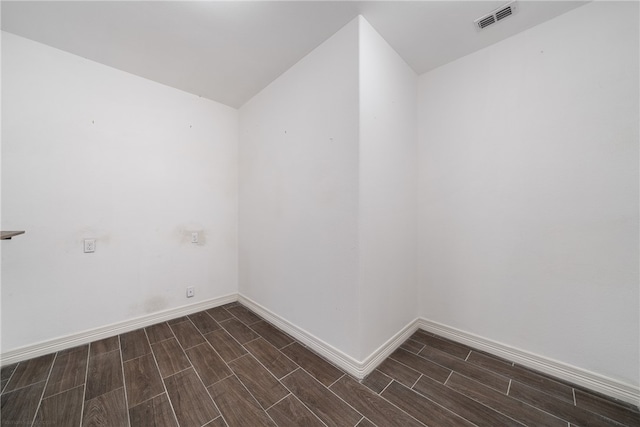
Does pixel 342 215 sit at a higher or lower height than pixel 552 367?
higher

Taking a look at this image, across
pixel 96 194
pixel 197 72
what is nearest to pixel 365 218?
pixel 197 72

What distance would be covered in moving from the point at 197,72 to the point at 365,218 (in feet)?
7.20

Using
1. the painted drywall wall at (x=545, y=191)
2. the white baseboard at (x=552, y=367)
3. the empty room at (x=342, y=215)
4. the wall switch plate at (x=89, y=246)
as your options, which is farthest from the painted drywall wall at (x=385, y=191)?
the wall switch plate at (x=89, y=246)

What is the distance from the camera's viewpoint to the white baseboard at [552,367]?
1379 mm

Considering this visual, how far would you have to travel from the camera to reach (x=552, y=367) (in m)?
1.59

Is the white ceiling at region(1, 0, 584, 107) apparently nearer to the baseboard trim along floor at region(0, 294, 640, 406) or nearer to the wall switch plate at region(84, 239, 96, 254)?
the wall switch plate at region(84, 239, 96, 254)

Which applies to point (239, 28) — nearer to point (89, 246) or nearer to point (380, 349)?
point (89, 246)

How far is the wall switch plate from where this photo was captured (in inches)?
79.7

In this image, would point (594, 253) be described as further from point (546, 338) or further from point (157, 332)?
point (157, 332)

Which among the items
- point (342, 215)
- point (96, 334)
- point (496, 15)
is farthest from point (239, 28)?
point (96, 334)

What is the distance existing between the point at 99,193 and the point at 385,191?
101 inches

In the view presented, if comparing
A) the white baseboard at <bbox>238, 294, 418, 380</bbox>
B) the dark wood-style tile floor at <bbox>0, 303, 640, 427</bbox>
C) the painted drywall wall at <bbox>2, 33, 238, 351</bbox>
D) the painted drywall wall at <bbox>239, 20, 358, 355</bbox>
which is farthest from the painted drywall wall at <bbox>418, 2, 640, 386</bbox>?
the painted drywall wall at <bbox>2, 33, 238, 351</bbox>

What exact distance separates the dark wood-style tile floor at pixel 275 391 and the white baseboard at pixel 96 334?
0.08 m

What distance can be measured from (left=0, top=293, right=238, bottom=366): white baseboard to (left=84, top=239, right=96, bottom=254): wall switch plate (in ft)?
2.32
